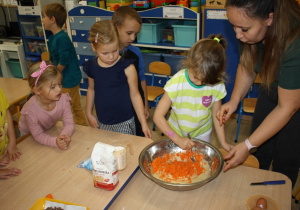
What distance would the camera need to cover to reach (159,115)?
4.70 feet

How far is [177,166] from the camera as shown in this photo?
124cm

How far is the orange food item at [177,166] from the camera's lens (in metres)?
1.20

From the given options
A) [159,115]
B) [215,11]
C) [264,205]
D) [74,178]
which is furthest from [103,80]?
[215,11]

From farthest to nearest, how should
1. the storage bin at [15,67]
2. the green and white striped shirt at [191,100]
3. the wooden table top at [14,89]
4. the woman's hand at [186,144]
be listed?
1. the storage bin at [15,67]
2. the wooden table top at [14,89]
3. the green and white striped shirt at [191,100]
4. the woman's hand at [186,144]

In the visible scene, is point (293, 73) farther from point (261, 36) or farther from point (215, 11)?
point (215, 11)

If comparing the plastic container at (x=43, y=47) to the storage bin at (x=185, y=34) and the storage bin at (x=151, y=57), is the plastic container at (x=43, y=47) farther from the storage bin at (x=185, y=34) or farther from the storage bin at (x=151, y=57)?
the storage bin at (x=185, y=34)

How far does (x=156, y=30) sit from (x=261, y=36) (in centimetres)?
239

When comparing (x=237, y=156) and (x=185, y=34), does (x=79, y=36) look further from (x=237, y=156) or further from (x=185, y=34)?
(x=237, y=156)

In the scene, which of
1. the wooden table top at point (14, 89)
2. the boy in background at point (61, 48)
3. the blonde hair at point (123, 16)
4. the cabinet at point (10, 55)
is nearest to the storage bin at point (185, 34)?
the boy in background at point (61, 48)

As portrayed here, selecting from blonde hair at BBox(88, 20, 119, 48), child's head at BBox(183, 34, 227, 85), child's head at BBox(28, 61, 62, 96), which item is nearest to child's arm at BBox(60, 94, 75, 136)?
child's head at BBox(28, 61, 62, 96)

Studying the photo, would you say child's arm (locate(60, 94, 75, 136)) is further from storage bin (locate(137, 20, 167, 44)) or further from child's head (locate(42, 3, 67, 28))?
storage bin (locate(137, 20, 167, 44))

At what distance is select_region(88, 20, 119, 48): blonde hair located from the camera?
156 centimetres

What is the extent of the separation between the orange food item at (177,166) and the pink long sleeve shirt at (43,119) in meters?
0.58

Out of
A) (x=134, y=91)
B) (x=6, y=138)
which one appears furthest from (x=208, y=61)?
(x=6, y=138)
